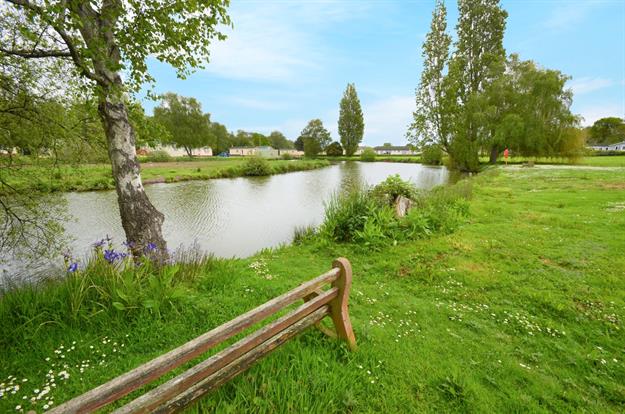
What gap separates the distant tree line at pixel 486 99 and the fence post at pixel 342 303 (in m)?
26.5

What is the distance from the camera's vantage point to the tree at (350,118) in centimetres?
6000

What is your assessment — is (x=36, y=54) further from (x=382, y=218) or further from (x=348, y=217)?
(x=382, y=218)

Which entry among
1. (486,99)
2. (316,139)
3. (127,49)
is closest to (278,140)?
(316,139)

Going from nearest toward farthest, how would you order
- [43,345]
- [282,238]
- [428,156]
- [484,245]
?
[43,345] → [484,245] → [282,238] → [428,156]

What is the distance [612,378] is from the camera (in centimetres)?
229

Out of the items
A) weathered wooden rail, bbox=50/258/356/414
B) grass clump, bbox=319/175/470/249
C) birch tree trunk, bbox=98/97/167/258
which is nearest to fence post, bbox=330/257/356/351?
weathered wooden rail, bbox=50/258/356/414

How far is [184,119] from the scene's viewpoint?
157ft

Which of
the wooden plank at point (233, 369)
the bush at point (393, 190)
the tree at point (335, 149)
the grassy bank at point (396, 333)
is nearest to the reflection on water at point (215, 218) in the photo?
the bush at point (393, 190)

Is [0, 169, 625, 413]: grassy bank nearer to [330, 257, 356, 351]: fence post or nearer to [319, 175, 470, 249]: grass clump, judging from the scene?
[330, 257, 356, 351]: fence post

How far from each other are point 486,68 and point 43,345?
117 ft

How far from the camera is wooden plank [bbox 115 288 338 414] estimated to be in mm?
1275

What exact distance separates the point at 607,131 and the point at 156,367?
103934 millimetres

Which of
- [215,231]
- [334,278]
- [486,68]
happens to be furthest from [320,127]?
[334,278]

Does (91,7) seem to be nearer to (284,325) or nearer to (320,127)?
(284,325)
